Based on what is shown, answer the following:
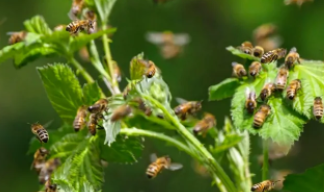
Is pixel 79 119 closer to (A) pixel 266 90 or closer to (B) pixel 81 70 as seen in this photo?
(B) pixel 81 70

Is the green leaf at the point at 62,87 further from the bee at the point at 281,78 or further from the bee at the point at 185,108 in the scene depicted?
the bee at the point at 281,78

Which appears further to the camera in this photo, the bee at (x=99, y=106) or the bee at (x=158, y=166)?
the bee at (x=158, y=166)

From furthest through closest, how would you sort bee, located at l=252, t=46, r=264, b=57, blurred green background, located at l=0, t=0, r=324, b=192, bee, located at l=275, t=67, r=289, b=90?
1. blurred green background, located at l=0, t=0, r=324, b=192
2. bee, located at l=252, t=46, r=264, b=57
3. bee, located at l=275, t=67, r=289, b=90

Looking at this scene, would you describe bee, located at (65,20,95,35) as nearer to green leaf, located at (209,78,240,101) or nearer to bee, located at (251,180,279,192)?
green leaf, located at (209,78,240,101)

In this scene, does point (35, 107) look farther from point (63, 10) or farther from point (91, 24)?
point (91, 24)

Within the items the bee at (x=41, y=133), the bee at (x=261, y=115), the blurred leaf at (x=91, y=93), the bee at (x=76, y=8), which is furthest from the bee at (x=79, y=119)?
the bee at (x=261, y=115)

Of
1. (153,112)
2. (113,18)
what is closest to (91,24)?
(153,112)

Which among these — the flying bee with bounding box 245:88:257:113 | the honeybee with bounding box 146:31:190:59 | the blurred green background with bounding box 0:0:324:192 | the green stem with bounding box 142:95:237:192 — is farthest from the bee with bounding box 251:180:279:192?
the blurred green background with bounding box 0:0:324:192
